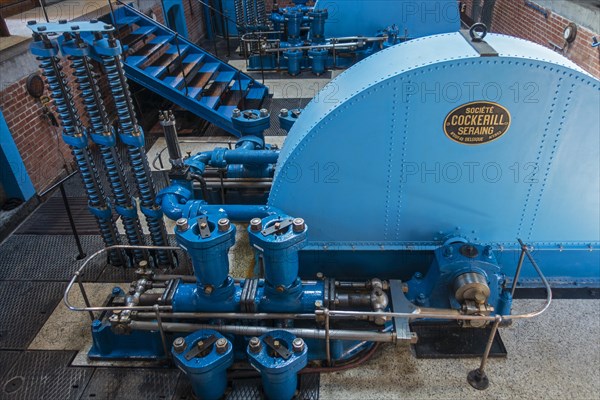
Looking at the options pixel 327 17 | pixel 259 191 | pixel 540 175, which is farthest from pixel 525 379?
pixel 327 17

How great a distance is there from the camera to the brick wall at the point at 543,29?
6.04 metres

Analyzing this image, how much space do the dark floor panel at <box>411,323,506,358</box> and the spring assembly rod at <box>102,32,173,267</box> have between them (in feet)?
7.74

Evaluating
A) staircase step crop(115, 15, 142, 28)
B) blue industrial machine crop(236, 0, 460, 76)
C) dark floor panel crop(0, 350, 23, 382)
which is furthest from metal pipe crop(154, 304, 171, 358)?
blue industrial machine crop(236, 0, 460, 76)

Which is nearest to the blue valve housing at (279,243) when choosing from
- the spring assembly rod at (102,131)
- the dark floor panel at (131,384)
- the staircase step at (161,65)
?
the dark floor panel at (131,384)

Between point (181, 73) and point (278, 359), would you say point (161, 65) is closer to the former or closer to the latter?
point (181, 73)

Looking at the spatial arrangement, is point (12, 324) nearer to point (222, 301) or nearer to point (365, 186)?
point (222, 301)

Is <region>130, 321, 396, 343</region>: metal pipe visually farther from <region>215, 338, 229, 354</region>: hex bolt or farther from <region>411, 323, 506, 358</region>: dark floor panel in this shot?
<region>411, 323, 506, 358</region>: dark floor panel

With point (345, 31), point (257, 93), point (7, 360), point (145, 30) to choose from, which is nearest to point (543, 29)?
point (345, 31)

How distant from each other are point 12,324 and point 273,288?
2311 millimetres

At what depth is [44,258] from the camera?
4.33 meters

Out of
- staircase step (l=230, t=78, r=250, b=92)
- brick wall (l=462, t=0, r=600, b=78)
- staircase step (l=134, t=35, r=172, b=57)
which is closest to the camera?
brick wall (l=462, t=0, r=600, b=78)

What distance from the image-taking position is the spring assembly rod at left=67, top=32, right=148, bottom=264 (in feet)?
10.8

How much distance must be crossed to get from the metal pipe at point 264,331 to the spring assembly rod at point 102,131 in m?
1.23

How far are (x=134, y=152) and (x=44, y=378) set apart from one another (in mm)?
1806
